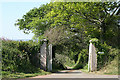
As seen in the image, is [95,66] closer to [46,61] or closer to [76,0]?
[46,61]

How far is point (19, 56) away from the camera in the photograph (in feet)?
37.5

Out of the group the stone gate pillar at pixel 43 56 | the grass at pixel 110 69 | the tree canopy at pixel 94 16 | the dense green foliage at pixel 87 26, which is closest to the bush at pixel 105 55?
the dense green foliage at pixel 87 26

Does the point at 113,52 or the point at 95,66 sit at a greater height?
the point at 113,52

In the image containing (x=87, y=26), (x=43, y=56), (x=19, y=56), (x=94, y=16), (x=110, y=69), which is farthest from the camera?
(x=87, y=26)

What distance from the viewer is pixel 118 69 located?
12180mm

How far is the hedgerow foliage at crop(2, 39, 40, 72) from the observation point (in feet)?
34.4

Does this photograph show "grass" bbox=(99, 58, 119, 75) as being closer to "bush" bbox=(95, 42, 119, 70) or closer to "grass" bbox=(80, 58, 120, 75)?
"grass" bbox=(80, 58, 120, 75)

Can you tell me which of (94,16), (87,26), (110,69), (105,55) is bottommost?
(110,69)

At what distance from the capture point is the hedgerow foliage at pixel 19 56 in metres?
10.5

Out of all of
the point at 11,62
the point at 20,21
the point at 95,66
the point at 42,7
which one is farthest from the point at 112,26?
the point at 20,21

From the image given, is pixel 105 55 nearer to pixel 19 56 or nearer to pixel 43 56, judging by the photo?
pixel 43 56

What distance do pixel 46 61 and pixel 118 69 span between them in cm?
529

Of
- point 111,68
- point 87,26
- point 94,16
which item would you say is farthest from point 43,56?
point 94,16

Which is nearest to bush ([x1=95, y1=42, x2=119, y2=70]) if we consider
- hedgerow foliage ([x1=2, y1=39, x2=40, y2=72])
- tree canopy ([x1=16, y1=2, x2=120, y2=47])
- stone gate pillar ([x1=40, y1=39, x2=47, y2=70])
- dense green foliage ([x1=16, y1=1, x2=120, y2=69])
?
dense green foliage ([x1=16, y1=1, x2=120, y2=69])
